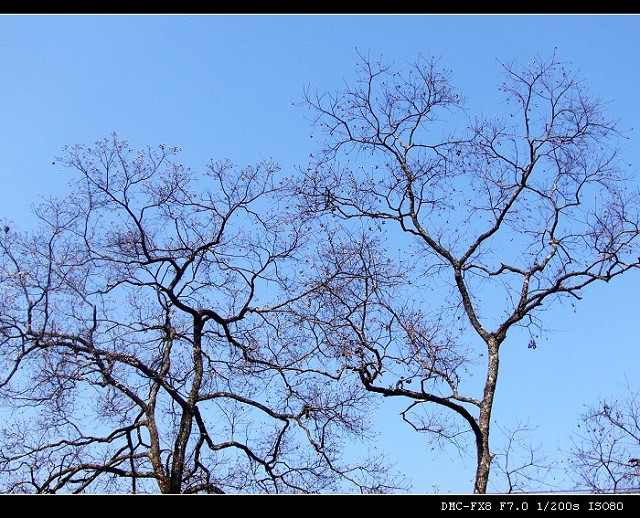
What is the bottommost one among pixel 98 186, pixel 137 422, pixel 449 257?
pixel 137 422

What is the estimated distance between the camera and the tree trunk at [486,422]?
11227mm

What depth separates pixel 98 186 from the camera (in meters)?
14.6

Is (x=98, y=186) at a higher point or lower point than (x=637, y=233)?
higher

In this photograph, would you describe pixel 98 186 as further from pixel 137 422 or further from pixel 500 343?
pixel 500 343

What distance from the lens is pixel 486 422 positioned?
11.6 m

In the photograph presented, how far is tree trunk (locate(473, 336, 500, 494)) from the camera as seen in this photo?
36.8 feet
